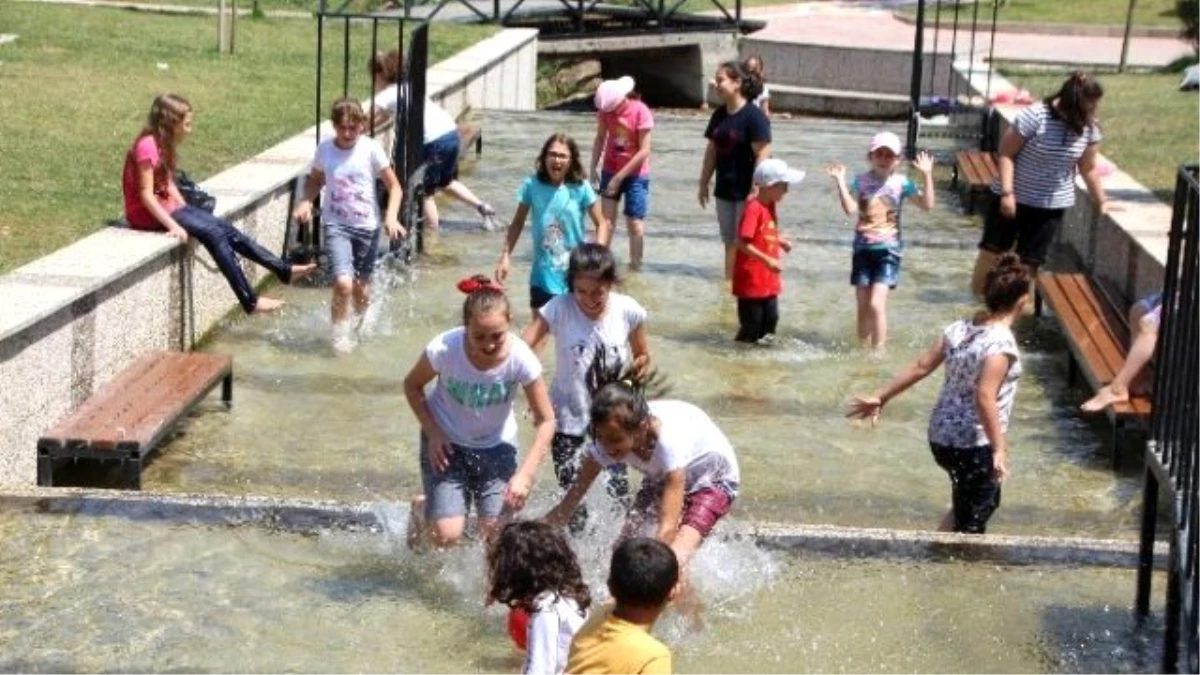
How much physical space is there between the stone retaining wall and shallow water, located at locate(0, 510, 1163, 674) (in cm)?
90

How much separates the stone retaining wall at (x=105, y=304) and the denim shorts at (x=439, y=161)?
1038 mm

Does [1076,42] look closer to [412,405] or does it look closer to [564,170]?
[564,170]

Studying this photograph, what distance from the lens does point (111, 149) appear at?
15992 mm

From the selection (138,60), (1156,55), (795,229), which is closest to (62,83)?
(138,60)

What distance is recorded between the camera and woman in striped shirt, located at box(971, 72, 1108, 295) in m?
13.0

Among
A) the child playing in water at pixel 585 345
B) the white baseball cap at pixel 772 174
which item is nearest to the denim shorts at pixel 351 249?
the white baseball cap at pixel 772 174

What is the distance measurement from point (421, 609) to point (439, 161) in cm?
874

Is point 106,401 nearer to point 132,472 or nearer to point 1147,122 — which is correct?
point 132,472

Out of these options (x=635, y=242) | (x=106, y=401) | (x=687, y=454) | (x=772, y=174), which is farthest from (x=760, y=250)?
(x=687, y=454)

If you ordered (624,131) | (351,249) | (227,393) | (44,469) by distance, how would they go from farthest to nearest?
(624,131)
(351,249)
(227,393)
(44,469)

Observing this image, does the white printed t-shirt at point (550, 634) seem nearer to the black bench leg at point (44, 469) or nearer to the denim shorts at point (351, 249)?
the black bench leg at point (44, 469)

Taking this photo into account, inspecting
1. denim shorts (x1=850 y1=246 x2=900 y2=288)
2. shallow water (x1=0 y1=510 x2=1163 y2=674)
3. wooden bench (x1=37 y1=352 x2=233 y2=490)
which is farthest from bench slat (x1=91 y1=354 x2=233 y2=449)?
denim shorts (x1=850 y1=246 x2=900 y2=288)

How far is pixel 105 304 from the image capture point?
10469mm

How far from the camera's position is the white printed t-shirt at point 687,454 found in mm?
7449
